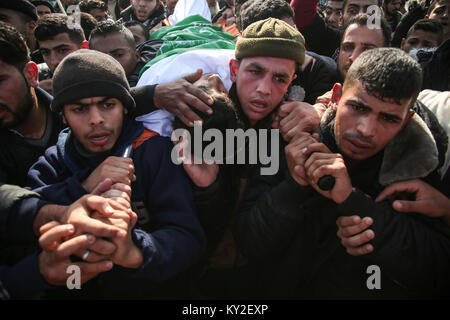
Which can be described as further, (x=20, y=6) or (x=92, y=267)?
(x=20, y=6)

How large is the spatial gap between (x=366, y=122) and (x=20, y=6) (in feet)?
13.0

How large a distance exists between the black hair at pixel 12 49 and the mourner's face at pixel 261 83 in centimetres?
147

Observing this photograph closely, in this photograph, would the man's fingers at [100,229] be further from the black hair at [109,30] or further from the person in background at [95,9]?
the person in background at [95,9]

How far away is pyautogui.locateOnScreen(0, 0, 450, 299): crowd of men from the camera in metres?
1.42

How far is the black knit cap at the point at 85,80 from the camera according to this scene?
1.59 metres

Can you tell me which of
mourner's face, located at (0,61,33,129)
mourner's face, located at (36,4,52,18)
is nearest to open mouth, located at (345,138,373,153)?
mourner's face, located at (0,61,33,129)

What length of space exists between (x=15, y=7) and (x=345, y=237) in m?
4.15

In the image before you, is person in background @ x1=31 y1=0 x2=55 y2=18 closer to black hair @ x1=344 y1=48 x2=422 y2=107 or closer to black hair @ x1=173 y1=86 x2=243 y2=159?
black hair @ x1=173 y1=86 x2=243 y2=159

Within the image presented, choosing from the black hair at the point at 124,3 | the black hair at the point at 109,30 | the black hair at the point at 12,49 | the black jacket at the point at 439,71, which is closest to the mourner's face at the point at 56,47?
the black hair at the point at 109,30

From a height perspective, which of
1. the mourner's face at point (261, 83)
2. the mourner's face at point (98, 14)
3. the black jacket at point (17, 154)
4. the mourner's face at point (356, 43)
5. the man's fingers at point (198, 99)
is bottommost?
the black jacket at point (17, 154)

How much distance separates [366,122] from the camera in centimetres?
160

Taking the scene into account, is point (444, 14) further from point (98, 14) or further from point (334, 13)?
point (98, 14)

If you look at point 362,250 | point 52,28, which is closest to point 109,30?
point 52,28
